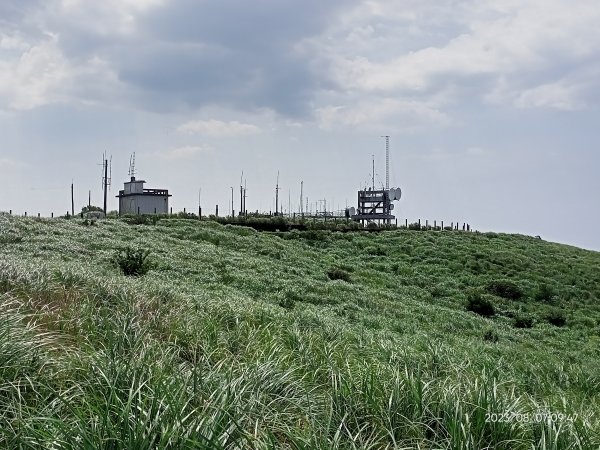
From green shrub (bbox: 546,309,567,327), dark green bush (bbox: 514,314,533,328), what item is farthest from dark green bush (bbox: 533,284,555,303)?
dark green bush (bbox: 514,314,533,328)

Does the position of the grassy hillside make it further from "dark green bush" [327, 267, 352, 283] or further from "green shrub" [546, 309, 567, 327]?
"dark green bush" [327, 267, 352, 283]

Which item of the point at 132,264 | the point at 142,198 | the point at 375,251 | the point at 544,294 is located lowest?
the point at 544,294

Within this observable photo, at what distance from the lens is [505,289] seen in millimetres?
25719

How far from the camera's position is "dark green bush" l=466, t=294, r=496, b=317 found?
70.2 feet

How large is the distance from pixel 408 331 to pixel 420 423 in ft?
30.1

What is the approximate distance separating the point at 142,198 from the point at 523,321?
3934 centimetres

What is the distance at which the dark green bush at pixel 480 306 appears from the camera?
70.2 ft

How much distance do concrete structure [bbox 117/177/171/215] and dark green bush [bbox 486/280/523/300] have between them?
3343cm

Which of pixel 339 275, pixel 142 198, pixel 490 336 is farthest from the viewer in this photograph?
pixel 142 198

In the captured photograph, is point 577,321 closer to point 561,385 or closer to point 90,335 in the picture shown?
point 561,385

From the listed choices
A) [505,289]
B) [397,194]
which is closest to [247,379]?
[505,289]

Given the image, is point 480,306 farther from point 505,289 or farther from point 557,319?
point 505,289

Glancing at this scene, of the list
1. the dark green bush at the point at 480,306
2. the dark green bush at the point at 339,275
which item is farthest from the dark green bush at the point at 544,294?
the dark green bush at the point at 339,275

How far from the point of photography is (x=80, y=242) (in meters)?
22.2
